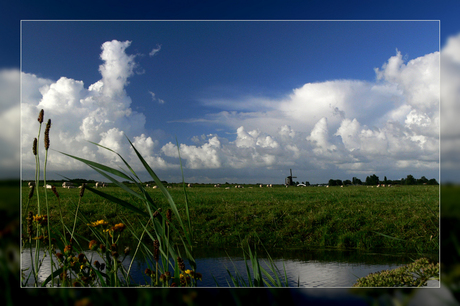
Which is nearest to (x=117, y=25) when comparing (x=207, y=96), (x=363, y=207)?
(x=207, y=96)

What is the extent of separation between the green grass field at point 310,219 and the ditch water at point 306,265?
2.25 feet

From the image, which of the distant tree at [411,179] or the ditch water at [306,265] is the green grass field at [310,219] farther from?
the distant tree at [411,179]

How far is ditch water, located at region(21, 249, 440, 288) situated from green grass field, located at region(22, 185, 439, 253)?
2.25 feet

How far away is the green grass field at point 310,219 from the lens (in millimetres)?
7906

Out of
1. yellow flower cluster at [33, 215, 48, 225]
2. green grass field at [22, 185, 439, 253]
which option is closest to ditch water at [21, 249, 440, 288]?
green grass field at [22, 185, 439, 253]

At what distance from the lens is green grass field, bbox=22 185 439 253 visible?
25.9 feet

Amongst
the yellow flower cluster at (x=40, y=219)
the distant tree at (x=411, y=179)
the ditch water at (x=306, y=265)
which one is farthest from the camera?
the ditch water at (x=306, y=265)

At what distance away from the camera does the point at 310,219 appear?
Result: 8.93 m

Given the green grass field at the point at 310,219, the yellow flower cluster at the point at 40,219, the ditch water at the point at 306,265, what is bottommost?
the ditch water at the point at 306,265

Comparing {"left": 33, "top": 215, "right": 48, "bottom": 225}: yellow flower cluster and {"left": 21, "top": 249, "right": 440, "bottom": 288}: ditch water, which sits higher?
{"left": 33, "top": 215, "right": 48, "bottom": 225}: yellow flower cluster

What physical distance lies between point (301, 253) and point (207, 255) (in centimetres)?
225

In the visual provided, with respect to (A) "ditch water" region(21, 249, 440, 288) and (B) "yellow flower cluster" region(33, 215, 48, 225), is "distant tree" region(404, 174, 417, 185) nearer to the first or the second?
(A) "ditch water" region(21, 249, 440, 288)

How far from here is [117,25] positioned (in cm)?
346

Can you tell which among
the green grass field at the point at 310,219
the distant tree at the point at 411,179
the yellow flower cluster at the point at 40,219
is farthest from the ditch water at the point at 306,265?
the yellow flower cluster at the point at 40,219
